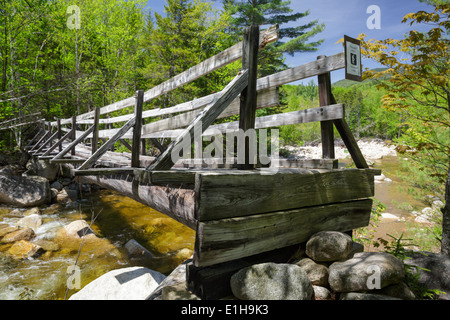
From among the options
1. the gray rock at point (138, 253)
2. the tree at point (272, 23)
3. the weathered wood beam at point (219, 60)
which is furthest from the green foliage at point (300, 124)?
the weathered wood beam at point (219, 60)

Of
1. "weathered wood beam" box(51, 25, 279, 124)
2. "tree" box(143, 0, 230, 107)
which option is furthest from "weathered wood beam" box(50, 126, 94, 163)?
"tree" box(143, 0, 230, 107)

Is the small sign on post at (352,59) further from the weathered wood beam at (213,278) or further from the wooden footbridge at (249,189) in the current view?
the weathered wood beam at (213,278)

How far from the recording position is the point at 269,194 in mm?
2271

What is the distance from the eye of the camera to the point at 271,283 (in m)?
1.98

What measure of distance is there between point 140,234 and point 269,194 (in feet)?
21.3

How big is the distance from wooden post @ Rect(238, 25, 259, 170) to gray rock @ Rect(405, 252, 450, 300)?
7.06 ft

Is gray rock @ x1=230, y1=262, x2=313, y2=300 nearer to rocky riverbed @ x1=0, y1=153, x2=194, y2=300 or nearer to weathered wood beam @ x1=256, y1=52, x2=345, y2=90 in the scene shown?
weathered wood beam @ x1=256, y1=52, x2=345, y2=90

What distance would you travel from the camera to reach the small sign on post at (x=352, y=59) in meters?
2.46

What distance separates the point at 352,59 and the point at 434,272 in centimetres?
243

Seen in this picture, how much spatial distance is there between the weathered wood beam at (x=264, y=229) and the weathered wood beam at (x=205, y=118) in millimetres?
732

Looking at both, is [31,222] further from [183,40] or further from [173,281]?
[183,40]

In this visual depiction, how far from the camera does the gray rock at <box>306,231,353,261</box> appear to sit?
2.37 m

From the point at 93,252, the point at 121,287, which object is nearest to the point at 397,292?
the point at 121,287
